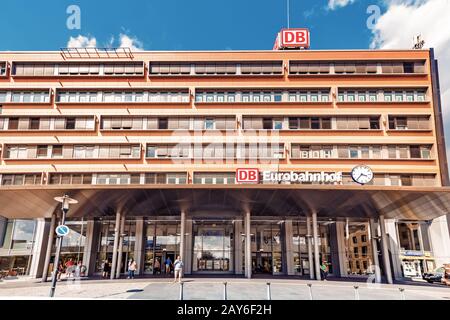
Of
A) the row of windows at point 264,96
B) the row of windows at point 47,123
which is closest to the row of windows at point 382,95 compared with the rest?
the row of windows at point 264,96

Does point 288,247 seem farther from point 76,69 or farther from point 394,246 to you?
point 76,69

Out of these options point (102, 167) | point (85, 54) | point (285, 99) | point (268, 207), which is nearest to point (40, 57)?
point (85, 54)

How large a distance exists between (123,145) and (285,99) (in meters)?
18.6

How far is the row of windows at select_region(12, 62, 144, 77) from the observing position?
1532 inches

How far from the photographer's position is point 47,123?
37719mm

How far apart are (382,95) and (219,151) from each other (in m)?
19.2

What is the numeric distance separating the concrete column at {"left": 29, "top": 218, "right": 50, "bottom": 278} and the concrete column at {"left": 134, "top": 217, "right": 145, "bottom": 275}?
32.8 ft

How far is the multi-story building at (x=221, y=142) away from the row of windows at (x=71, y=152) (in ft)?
0.37

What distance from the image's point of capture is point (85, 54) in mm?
39062

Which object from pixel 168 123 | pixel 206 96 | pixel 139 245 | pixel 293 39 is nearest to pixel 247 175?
pixel 168 123

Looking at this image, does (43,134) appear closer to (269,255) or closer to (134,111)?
(134,111)

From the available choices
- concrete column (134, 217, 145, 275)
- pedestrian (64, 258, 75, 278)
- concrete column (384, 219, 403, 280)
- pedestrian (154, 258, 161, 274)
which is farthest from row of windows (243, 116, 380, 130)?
pedestrian (64, 258, 75, 278)

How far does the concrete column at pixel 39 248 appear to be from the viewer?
3531cm

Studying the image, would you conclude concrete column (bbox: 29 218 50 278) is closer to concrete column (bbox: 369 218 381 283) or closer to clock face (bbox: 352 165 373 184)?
clock face (bbox: 352 165 373 184)
